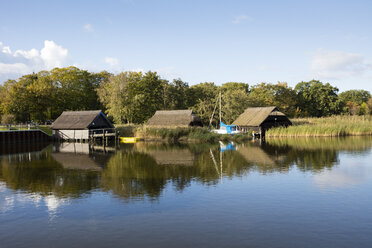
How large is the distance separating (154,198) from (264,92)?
56.2m

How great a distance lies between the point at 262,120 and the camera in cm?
4400

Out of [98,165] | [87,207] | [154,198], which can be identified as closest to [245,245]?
[154,198]

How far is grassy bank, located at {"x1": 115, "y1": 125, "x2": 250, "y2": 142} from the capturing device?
39938mm

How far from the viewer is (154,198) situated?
12.5 m

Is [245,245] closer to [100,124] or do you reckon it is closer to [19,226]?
[19,226]

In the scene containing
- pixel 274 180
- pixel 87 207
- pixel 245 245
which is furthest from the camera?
pixel 274 180

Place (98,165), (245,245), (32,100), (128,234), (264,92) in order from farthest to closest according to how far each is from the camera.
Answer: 1. (264,92)
2. (32,100)
3. (98,165)
4. (128,234)
5. (245,245)

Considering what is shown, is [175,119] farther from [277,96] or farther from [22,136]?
[277,96]

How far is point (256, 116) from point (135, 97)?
70.1ft

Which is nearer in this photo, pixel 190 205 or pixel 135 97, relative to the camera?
pixel 190 205

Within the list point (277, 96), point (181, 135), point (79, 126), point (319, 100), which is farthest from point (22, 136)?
point (319, 100)

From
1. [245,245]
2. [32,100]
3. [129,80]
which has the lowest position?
[245,245]

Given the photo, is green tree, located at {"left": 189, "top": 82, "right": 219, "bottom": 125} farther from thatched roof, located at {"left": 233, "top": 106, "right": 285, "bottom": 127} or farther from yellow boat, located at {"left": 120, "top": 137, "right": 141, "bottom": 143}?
yellow boat, located at {"left": 120, "top": 137, "right": 141, "bottom": 143}

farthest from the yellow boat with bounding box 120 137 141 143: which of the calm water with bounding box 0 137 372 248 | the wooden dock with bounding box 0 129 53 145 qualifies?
the calm water with bounding box 0 137 372 248
